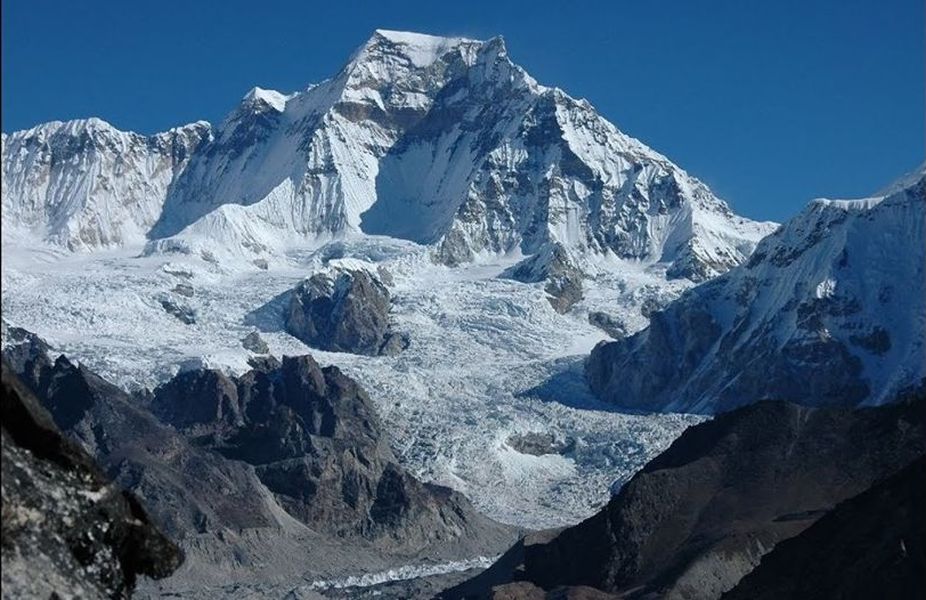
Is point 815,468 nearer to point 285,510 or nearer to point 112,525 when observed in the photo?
point 285,510

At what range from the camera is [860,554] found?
254ft

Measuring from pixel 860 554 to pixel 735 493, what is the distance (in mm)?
39976

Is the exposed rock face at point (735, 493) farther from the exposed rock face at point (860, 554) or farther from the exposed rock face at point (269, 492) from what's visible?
the exposed rock face at point (269, 492)

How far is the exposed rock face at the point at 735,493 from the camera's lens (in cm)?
10900

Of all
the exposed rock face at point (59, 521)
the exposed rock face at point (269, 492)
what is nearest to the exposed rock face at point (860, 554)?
the exposed rock face at point (59, 521)

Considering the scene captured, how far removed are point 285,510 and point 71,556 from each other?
6721 inches

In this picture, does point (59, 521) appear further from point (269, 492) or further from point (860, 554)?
point (269, 492)

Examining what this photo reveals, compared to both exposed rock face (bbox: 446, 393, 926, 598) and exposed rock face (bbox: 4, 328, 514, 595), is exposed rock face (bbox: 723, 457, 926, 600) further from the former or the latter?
exposed rock face (bbox: 4, 328, 514, 595)

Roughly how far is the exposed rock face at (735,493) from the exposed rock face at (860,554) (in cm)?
1733

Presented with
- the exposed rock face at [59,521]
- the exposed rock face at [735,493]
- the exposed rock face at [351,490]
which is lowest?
the exposed rock face at [59,521]

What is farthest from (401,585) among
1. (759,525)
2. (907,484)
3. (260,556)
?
(907,484)

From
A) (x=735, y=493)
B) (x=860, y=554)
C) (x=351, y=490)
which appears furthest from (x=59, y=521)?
(x=351, y=490)

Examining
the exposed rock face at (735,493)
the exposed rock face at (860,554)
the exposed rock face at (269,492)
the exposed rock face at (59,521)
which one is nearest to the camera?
the exposed rock face at (59,521)

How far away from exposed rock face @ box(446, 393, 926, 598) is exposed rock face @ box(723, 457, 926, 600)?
17331 mm
